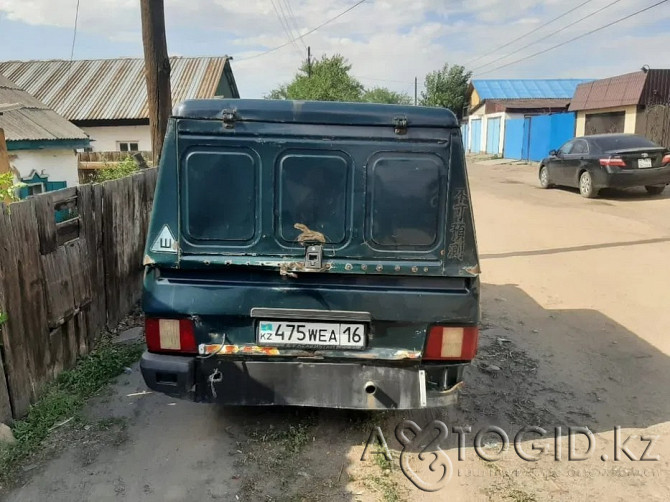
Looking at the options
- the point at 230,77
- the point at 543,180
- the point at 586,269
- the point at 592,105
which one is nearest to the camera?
the point at 586,269

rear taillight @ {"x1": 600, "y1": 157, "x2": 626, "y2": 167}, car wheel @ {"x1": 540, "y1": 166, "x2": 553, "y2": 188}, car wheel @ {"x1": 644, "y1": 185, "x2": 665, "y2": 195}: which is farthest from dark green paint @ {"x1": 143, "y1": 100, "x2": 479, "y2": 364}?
car wheel @ {"x1": 540, "y1": 166, "x2": 553, "y2": 188}

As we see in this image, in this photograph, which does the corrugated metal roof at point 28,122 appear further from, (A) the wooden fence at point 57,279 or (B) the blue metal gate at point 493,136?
(B) the blue metal gate at point 493,136

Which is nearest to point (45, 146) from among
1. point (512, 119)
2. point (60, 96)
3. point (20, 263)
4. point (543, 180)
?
point (20, 263)

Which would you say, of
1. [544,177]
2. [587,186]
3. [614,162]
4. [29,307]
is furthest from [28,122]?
[544,177]

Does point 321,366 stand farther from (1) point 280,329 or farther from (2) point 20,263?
(2) point 20,263

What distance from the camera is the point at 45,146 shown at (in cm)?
949

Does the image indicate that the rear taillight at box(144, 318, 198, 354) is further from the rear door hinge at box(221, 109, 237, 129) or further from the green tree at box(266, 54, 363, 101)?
the green tree at box(266, 54, 363, 101)

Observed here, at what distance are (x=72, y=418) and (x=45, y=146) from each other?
23.1 ft

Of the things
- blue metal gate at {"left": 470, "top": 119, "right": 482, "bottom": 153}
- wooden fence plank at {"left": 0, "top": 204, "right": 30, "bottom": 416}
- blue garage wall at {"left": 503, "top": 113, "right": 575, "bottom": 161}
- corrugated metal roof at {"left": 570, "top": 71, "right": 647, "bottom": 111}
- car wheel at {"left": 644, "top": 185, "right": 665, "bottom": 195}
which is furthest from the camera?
blue metal gate at {"left": 470, "top": 119, "right": 482, "bottom": 153}

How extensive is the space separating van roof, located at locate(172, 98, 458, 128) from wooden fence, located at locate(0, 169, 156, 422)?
1.54 meters

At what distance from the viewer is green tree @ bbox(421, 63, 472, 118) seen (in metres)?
51.8

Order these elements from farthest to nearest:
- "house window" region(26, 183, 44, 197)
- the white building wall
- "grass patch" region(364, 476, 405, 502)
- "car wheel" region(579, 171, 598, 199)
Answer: the white building wall → "car wheel" region(579, 171, 598, 199) → "house window" region(26, 183, 44, 197) → "grass patch" region(364, 476, 405, 502)

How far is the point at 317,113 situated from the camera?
3162mm

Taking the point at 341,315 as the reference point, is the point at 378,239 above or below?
above
